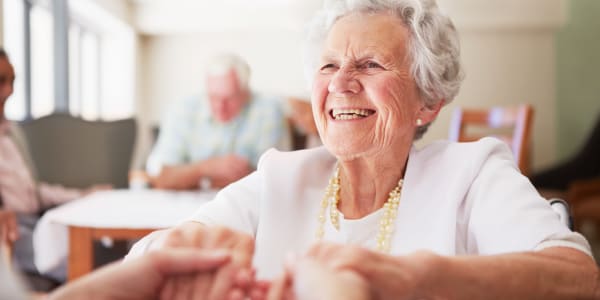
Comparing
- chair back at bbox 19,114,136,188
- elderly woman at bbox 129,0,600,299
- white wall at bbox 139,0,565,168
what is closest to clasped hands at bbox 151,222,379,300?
elderly woman at bbox 129,0,600,299

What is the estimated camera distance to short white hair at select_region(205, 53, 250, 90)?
7.13 feet

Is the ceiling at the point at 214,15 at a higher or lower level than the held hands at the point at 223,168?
higher

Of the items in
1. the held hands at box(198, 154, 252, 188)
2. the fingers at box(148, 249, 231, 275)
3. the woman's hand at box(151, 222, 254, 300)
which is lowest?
the held hands at box(198, 154, 252, 188)

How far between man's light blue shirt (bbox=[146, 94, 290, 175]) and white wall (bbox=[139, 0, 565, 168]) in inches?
120

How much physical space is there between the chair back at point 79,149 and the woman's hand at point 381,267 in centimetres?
197

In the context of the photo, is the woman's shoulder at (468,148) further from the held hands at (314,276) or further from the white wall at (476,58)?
the white wall at (476,58)

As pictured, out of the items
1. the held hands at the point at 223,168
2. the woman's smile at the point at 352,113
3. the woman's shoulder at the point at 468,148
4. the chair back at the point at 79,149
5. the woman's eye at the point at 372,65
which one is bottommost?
the chair back at the point at 79,149

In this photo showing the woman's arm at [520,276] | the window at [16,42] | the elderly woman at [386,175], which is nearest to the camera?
the woman's arm at [520,276]

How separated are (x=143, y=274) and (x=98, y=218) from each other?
96 centimetres

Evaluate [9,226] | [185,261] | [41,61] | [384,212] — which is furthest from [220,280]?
[41,61]

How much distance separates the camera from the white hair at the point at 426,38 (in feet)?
2.39

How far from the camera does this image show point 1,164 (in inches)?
63.7

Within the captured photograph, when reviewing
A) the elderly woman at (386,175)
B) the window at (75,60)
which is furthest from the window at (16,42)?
the elderly woman at (386,175)

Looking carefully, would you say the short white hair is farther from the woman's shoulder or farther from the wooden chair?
the woman's shoulder
